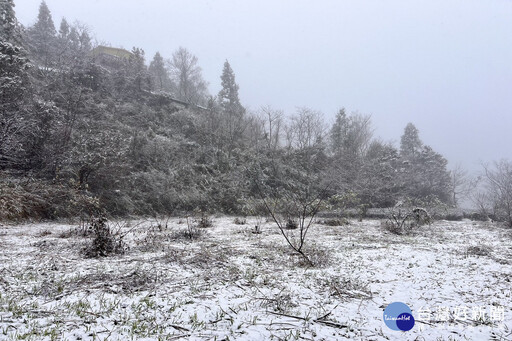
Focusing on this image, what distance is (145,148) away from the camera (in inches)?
680

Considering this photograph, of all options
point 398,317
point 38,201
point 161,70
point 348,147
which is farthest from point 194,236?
point 161,70

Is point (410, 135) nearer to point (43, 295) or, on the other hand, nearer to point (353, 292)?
point (353, 292)

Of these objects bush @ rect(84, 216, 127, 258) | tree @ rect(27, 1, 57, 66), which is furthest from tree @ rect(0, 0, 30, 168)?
bush @ rect(84, 216, 127, 258)

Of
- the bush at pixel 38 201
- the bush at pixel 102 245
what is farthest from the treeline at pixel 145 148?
the bush at pixel 102 245

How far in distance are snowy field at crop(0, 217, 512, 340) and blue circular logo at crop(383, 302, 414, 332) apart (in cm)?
8

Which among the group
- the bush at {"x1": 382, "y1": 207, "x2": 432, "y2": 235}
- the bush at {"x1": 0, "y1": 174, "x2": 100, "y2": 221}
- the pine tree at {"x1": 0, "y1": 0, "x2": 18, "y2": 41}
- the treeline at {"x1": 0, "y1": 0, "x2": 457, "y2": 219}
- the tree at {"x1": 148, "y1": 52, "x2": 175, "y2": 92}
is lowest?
the bush at {"x1": 382, "y1": 207, "x2": 432, "y2": 235}

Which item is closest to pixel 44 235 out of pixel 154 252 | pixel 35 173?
pixel 154 252

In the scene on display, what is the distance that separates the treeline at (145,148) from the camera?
39.1 ft

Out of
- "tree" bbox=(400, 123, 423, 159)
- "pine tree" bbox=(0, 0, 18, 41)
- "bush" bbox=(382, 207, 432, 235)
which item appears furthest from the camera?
"tree" bbox=(400, 123, 423, 159)

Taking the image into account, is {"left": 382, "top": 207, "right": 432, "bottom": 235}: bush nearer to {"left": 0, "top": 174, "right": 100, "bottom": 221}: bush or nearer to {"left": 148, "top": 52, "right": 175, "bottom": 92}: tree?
{"left": 0, "top": 174, "right": 100, "bottom": 221}: bush

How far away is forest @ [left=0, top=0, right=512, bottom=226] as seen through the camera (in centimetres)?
1194

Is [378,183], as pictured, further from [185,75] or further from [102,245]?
[185,75]

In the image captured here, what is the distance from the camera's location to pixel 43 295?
127 inches

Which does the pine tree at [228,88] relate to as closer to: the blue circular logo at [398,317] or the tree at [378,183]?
the tree at [378,183]
